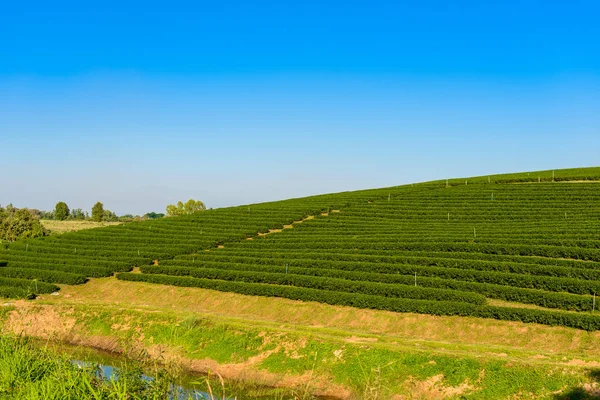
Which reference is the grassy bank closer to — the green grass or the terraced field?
the green grass

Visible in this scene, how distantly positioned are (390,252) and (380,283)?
20.3 ft

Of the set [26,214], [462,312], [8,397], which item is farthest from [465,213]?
[26,214]

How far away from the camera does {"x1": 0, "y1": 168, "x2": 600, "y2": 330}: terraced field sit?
26062 millimetres

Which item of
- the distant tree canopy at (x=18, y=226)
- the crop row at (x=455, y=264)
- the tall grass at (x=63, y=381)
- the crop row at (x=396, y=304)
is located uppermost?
the distant tree canopy at (x=18, y=226)

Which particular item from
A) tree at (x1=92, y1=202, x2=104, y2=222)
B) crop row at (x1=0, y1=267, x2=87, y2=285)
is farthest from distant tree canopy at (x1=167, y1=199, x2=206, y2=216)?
crop row at (x1=0, y1=267, x2=87, y2=285)

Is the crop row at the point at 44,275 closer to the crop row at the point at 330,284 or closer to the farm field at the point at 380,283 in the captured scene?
the farm field at the point at 380,283

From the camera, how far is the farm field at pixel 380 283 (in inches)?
824

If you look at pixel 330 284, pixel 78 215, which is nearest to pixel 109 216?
pixel 78 215

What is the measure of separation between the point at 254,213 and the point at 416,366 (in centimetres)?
3840

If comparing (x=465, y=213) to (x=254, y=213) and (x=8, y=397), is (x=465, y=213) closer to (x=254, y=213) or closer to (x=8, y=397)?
(x=254, y=213)

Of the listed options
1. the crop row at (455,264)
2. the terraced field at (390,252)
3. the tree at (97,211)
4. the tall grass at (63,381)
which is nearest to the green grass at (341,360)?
the tall grass at (63,381)

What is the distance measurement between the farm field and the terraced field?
0.34 ft

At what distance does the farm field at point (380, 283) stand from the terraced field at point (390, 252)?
0.11m

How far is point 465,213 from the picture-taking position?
44594 millimetres
